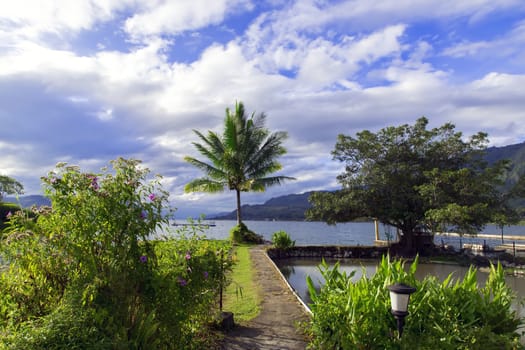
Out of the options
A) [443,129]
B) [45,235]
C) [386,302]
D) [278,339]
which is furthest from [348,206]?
[45,235]

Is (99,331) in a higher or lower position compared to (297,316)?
higher

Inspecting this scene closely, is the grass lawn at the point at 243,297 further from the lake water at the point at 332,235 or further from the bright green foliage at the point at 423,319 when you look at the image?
the bright green foliage at the point at 423,319

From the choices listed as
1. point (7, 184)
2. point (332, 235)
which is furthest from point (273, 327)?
point (332, 235)

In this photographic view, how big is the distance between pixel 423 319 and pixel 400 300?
0.58 m

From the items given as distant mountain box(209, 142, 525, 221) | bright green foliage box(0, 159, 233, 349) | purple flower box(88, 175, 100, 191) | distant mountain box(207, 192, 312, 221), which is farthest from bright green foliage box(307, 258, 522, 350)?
distant mountain box(209, 142, 525, 221)

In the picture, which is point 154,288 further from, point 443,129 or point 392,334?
point 443,129

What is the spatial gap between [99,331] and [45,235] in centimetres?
113

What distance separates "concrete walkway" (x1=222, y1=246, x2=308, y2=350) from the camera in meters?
5.59

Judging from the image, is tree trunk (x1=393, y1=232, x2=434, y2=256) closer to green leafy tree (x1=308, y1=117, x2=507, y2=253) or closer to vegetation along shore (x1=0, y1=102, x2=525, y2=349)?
green leafy tree (x1=308, y1=117, x2=507, y2=253)

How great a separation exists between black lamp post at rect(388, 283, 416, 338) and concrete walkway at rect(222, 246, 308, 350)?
2.05 m

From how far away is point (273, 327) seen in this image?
6.45 metres

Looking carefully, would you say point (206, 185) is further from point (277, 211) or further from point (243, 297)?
point (277, 211)

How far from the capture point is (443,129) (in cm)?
2053

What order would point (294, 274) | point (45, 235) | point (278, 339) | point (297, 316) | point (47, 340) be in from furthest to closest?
point (294, 274) < point (297, 316) < point (278, 339) < point (45, 235) < point (47, 340)
